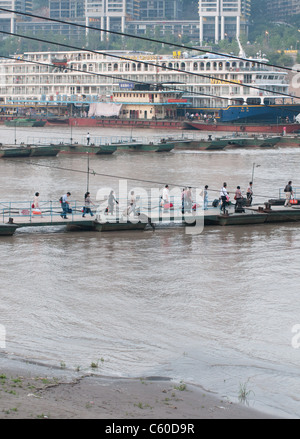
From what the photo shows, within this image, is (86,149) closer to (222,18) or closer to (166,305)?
(166,305)

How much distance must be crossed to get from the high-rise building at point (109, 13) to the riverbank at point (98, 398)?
185279 millimetres

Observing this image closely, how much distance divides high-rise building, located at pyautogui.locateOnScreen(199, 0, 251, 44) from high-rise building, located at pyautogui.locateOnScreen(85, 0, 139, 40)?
18967 millimetres

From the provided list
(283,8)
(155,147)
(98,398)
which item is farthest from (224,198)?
(283,8)

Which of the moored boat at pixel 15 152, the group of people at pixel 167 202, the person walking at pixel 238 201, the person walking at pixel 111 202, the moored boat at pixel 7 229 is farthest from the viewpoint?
the moored boat at pixel 15 152

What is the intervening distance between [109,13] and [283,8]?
134 ft

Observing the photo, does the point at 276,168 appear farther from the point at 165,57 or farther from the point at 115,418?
the point at 165,57

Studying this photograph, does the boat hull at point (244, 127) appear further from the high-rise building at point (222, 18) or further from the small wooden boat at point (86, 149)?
the high-rise building at point (222, 18)

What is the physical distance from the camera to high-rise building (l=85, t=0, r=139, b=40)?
19338 cm

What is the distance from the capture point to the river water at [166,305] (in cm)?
1295

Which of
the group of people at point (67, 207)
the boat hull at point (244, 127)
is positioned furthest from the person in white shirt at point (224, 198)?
the boat hull at point (244, 127)

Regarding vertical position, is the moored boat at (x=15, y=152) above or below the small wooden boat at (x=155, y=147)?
below

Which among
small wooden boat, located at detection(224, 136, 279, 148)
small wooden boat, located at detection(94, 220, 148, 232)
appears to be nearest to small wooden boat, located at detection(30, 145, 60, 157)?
small wooden boat, located at detection(224, 136, 279, 148)

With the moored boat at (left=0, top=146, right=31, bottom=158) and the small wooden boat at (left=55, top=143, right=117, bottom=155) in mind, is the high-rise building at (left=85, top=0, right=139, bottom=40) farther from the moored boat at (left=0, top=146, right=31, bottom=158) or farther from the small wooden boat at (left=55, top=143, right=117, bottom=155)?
the moored boat at (left=0, top=146, right=31, bottom=158)
